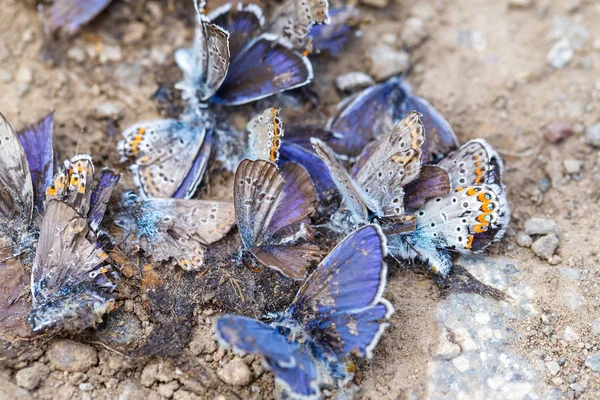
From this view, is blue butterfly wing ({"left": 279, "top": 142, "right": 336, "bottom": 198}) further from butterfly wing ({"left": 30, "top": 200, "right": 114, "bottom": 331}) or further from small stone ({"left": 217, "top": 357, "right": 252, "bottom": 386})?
butterfly wing ({"left": 30, "top": 200, "right": 114, "bottom": 331})

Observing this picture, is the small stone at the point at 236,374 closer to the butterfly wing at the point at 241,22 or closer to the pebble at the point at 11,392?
the pebble at the point at 11,392

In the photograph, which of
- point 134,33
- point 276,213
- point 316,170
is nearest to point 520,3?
point 316,170

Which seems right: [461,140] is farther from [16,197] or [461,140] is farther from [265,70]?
[16,197]

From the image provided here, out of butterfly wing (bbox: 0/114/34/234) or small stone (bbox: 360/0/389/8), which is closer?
butterfly wing (bbox: 0/114/34/234)

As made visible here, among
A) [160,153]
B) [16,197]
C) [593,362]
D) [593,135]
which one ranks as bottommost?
[593,362]

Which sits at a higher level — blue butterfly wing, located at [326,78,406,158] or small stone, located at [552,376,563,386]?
blue butterfly wing, located at [326,78,406,158]

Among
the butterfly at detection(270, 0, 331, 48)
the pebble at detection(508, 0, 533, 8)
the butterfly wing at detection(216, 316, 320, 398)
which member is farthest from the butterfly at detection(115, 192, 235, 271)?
the pebble at detection(508, 0, 533, 8)
